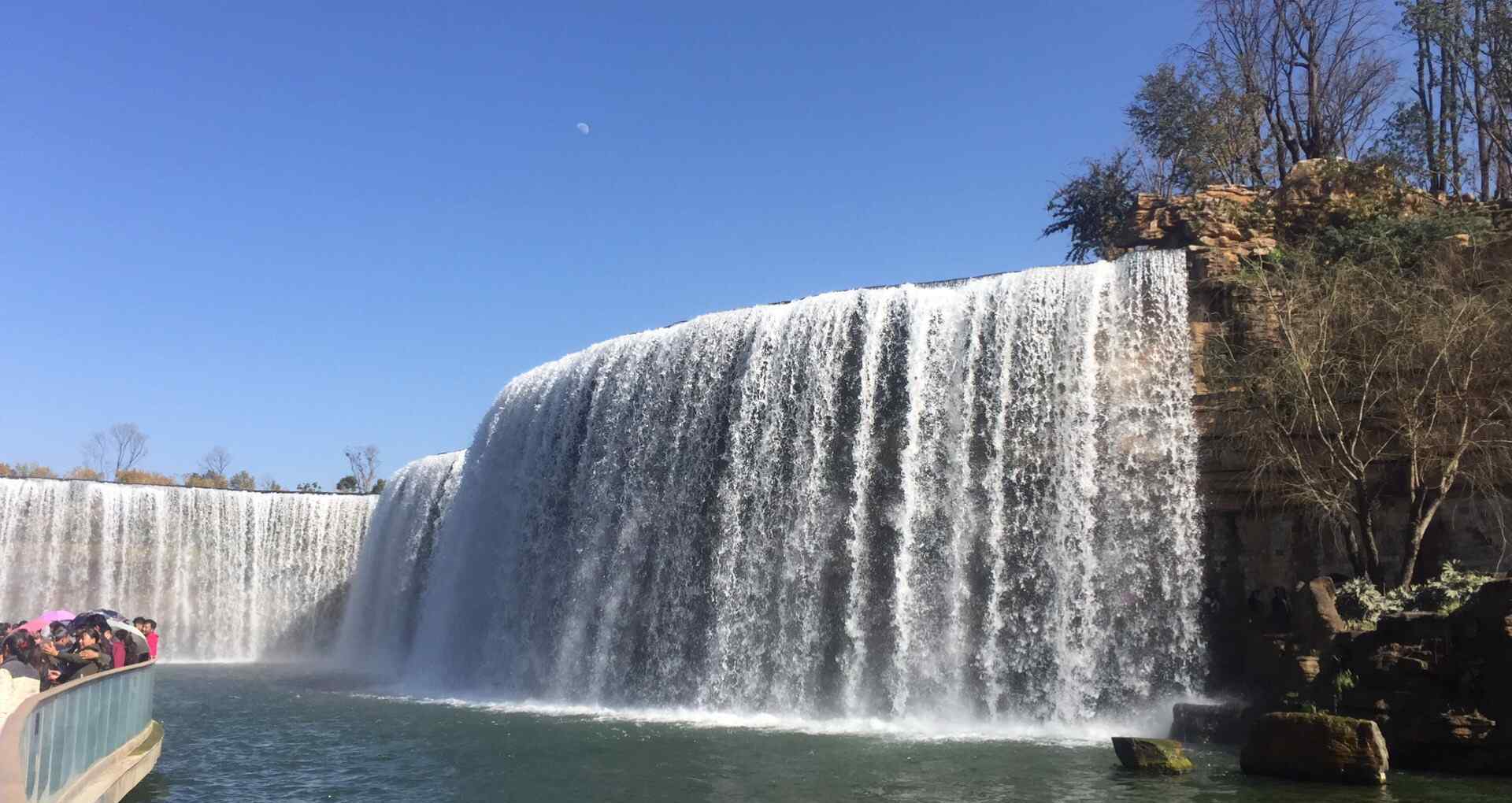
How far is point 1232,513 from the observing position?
18156 mm

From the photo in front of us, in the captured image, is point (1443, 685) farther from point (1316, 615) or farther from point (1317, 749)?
point (1316, 615)

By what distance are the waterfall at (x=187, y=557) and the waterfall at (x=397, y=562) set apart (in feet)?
6.23

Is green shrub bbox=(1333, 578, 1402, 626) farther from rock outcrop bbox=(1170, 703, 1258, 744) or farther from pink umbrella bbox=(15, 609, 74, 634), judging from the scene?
pink umbrella bbox=(15, 609, 74, 634)

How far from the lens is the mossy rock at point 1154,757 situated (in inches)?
499

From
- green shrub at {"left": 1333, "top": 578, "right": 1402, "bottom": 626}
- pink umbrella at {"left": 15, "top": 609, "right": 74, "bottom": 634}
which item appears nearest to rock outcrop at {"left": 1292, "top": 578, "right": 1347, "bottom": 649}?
green shrub at {"left": 1333, "top": 578, "right": 1402, "bottom": 626}

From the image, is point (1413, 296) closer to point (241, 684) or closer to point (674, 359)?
point (674, 359)

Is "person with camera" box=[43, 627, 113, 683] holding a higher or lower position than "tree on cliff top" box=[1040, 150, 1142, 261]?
lower

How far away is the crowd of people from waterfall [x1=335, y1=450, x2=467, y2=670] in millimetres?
16553

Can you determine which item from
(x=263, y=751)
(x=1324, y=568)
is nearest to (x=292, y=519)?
(x=263, y=751)

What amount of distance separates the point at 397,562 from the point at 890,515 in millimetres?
19179

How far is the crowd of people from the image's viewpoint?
38.9 feet

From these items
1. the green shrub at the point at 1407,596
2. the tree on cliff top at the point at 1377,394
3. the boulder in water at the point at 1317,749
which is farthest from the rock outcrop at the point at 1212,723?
the tree on cliff top at the point at 1377,394

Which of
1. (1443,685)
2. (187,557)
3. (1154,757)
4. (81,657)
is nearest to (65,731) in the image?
(81,657)

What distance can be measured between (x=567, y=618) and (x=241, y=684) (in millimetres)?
8400
